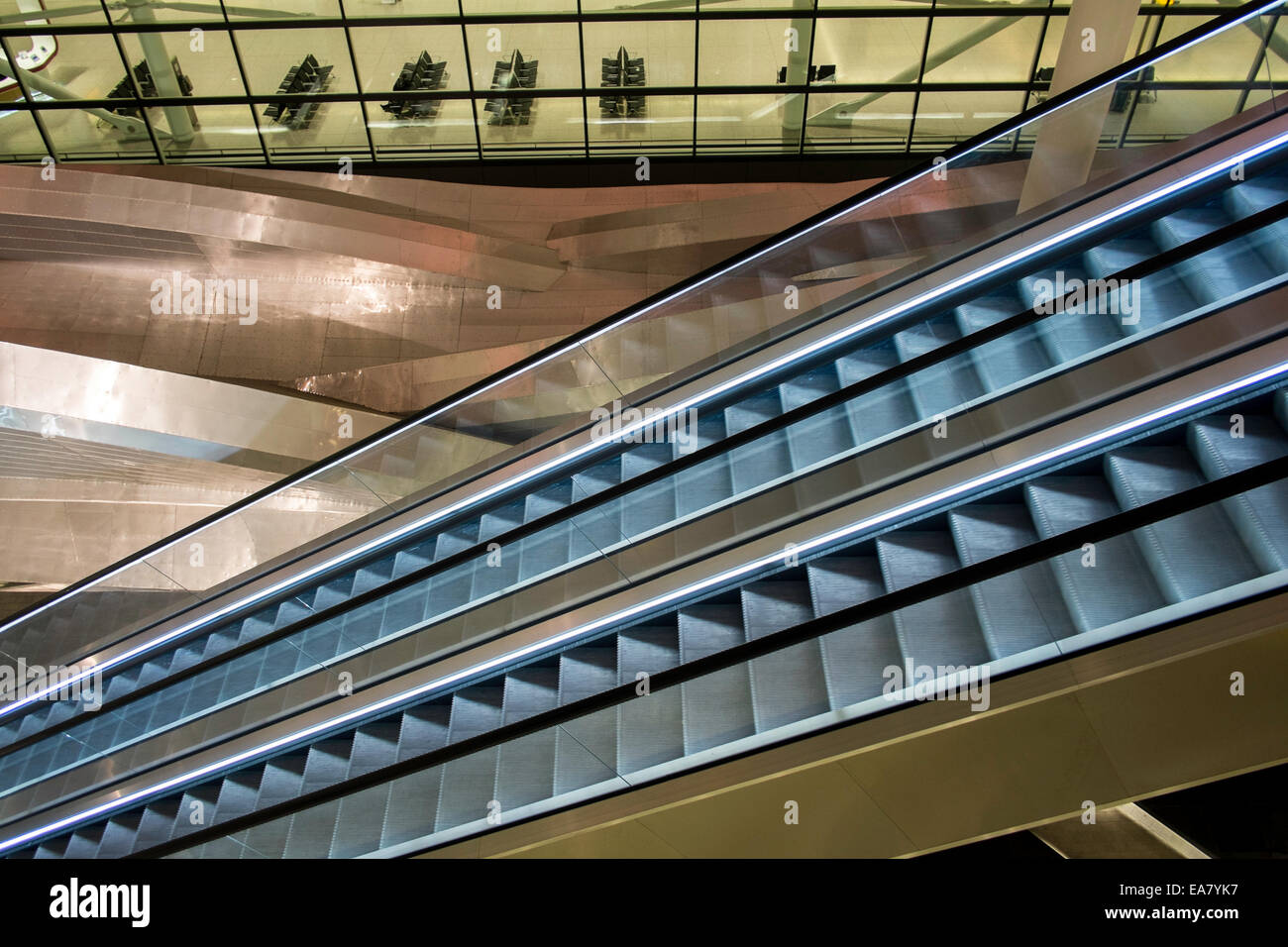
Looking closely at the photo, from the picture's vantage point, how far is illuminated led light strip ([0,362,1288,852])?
14.2 feet

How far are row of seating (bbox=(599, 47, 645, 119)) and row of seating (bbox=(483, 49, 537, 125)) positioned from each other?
3.54ft

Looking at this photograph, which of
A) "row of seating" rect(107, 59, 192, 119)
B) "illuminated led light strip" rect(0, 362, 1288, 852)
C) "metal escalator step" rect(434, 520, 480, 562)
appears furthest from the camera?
"row of seating" rect(107, 59, 192, 119)

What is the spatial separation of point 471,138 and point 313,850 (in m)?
12.0

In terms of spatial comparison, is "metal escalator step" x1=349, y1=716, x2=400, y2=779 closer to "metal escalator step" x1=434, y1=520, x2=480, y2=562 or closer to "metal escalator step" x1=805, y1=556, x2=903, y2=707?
"metal escalator step" x1=434, y1=520, x2=480, y2=562

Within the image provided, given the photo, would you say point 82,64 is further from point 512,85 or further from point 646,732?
point 646,732

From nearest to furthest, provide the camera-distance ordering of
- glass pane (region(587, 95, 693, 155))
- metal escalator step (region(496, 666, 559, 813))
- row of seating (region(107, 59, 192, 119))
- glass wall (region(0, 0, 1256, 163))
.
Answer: metal escalator step (region(496, 666, 559, 813)), glass wall (region(0, 0, 1256, 163)), row of seating (region(107, 59, 192, 119)), glass pane (region(587, 95, 693, 155))

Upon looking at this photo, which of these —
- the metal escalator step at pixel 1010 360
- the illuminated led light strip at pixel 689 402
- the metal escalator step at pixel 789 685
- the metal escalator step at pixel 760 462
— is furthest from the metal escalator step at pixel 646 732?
the illuminated led light strip at pixel 689 402

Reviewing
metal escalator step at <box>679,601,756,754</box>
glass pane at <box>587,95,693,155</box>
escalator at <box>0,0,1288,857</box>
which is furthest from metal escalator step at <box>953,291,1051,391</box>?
glass pane at <box>587,95,693,155</box>

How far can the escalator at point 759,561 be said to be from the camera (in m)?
4.45

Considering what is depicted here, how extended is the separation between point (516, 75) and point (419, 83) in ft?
4.88
